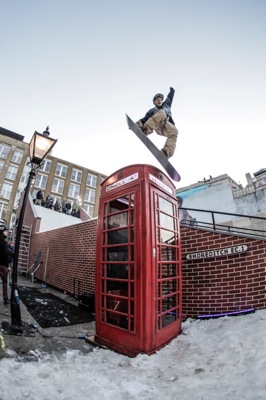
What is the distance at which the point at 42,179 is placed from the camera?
34219 mm

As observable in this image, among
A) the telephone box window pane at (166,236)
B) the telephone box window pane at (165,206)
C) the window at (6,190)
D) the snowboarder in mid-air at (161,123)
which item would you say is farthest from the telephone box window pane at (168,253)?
the window at (6,190)

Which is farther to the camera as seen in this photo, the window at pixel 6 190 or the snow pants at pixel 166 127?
the window at pixel 6 190

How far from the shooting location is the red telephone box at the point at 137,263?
3020 mm

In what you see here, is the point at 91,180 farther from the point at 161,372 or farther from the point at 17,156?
the point at 161,372

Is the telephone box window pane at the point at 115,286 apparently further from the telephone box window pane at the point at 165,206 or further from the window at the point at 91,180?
the window at the point at 91,180

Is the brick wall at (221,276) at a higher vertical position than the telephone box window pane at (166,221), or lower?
lower

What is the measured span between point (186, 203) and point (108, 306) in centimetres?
1665

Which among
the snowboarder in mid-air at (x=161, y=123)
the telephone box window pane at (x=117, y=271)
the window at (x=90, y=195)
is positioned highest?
the window at (x=90, y=195)

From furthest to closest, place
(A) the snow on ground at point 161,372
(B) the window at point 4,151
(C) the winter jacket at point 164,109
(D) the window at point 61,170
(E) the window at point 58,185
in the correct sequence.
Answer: (D) the window at point 61,170 → (E) the window at point 58,185 → (B) the window at point 4,151 → (C) the winter jacket at point 164,109 → (A) the snow on ground at point 161,372

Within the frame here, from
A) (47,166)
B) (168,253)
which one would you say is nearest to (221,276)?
(168,253)

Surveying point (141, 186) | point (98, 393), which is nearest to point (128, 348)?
point (98, 393)

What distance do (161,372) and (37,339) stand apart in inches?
83.2

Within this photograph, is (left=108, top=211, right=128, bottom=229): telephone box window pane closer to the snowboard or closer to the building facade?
the snowboard

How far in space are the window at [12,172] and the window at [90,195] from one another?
11747 millimetres
